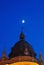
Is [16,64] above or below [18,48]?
below

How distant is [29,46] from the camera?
42.7 metres

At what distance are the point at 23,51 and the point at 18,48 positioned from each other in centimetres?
131

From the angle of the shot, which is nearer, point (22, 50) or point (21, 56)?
point (21, 56)

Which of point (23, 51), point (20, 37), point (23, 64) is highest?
point (20, 37)

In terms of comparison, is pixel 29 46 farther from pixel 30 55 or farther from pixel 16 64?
pixel 16 64

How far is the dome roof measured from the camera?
135ft

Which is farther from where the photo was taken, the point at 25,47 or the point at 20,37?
the point at 20,37

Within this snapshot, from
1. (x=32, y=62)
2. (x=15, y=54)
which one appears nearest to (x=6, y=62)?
(x=15, y=54)

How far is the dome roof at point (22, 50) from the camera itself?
41.1 meters

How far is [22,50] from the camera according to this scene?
41688 millimetres

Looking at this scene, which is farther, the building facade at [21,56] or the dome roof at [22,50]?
the dome roof at [22,50]

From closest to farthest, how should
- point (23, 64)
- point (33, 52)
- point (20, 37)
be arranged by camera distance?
point (23, 64) < point (33, 52) < point (20, 37)

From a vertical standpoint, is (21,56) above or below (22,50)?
below

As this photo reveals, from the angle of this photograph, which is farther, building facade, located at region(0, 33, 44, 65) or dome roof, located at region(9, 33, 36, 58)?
dome roof, located at region(9, 33, 36, 58)
